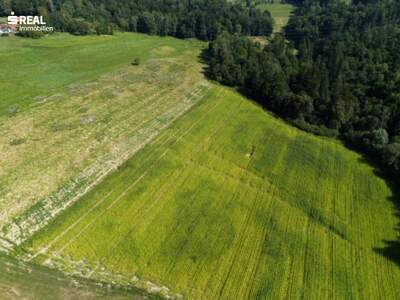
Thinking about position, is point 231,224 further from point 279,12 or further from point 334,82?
point 279,12

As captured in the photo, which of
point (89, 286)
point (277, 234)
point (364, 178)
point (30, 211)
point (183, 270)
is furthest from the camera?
point (364, 178)

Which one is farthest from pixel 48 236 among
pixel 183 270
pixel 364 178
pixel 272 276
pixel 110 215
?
pixel 364 178

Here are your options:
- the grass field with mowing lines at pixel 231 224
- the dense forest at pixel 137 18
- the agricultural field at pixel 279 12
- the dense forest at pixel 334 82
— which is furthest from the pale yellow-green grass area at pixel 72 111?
the agricultural field at pixel 279 12

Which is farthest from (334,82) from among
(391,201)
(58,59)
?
(58,59)

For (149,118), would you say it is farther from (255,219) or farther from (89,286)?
(89,286)

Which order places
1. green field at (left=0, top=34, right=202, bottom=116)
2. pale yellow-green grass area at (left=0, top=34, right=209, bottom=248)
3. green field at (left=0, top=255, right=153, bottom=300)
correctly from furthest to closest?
1. green field at (left=0, top=34, right=202, bottom=116)
2. pale yellow-green grass area at (left=0, top=34, right=209, bottom=248)
3. green field at (left=0, top=255, right=153, bottom=300)

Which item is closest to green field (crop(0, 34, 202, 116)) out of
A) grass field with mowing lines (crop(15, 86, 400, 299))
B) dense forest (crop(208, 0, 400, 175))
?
dense forest (crop(208, 0, 400, 175))

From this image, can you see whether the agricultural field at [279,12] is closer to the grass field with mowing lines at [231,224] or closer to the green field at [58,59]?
the green field at [58,59]

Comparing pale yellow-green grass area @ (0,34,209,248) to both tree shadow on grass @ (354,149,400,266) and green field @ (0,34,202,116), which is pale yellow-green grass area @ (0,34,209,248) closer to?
green field @ (0,34,202,116)
